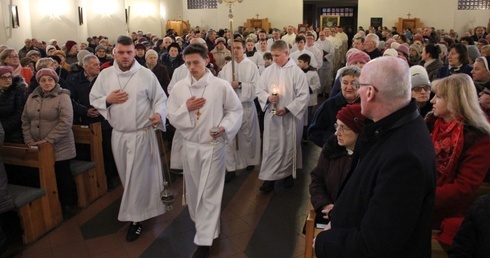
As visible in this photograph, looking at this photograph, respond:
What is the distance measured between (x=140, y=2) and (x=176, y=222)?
2009 cm

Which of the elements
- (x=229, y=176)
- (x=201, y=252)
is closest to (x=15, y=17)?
(x=229, y=176)

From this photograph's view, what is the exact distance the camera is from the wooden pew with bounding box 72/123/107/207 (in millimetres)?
5687

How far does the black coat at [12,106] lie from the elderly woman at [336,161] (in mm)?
3801

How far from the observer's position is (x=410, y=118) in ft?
6.26

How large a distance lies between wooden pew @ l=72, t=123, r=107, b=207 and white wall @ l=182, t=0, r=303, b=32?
2062 centimetres

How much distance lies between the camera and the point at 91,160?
586cm

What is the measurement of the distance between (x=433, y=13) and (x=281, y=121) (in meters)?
20.3

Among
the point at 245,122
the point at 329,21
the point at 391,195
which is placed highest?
the point at 329,21

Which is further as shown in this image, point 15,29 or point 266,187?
point 15,29

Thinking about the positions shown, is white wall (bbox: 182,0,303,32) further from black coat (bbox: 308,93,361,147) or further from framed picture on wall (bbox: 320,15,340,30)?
black coat (bbox: 308,93,361,147)

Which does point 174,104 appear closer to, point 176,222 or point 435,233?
point 176,222

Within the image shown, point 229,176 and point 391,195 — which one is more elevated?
point 391,195

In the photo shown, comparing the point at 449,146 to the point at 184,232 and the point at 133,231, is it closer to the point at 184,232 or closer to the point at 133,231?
the point at 184,232

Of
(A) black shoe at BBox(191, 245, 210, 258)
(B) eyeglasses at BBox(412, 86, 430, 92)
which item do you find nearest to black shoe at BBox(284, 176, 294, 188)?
(A) black shoe at BBox(191, 245, 210, 258)
